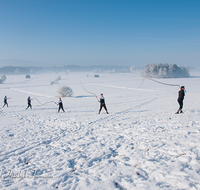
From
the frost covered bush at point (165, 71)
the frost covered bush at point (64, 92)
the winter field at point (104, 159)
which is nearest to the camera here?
the winter field at point (104, 159)

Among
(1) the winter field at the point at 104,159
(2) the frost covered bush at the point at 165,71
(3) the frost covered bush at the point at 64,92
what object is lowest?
(3) the frost covered bush at the point at 64,92

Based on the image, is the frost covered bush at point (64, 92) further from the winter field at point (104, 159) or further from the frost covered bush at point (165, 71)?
the frost covered bush at point (165, 71)

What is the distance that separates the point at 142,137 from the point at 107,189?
4.02 metres

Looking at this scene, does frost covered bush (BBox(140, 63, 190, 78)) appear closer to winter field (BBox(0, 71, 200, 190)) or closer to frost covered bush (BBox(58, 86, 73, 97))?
frost covered bush (BBox(58, 86, 73, 97))

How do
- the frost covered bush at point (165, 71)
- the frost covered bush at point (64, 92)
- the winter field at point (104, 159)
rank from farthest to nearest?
the frost covered bush at point (165, 71) < the frost covered bush at point (64, 92) < the winter field at point (104, 159)

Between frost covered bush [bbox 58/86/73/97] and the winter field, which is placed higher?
the winter field

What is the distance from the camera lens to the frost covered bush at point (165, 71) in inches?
4252

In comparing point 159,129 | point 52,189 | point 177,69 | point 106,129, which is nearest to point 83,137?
point 106,129

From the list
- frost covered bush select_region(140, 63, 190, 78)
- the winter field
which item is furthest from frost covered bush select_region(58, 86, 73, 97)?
frost covered bush select_region(140, 63, 190, 78)

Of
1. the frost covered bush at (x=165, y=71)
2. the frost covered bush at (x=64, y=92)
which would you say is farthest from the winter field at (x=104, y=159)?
the frost covered bush at (x=165, y=71)

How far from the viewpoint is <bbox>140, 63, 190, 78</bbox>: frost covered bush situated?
108000mm

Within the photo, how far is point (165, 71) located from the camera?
108m

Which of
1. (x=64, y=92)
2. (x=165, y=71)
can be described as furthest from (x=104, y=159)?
(x=165, y=71)

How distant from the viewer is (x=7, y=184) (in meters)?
4.31
